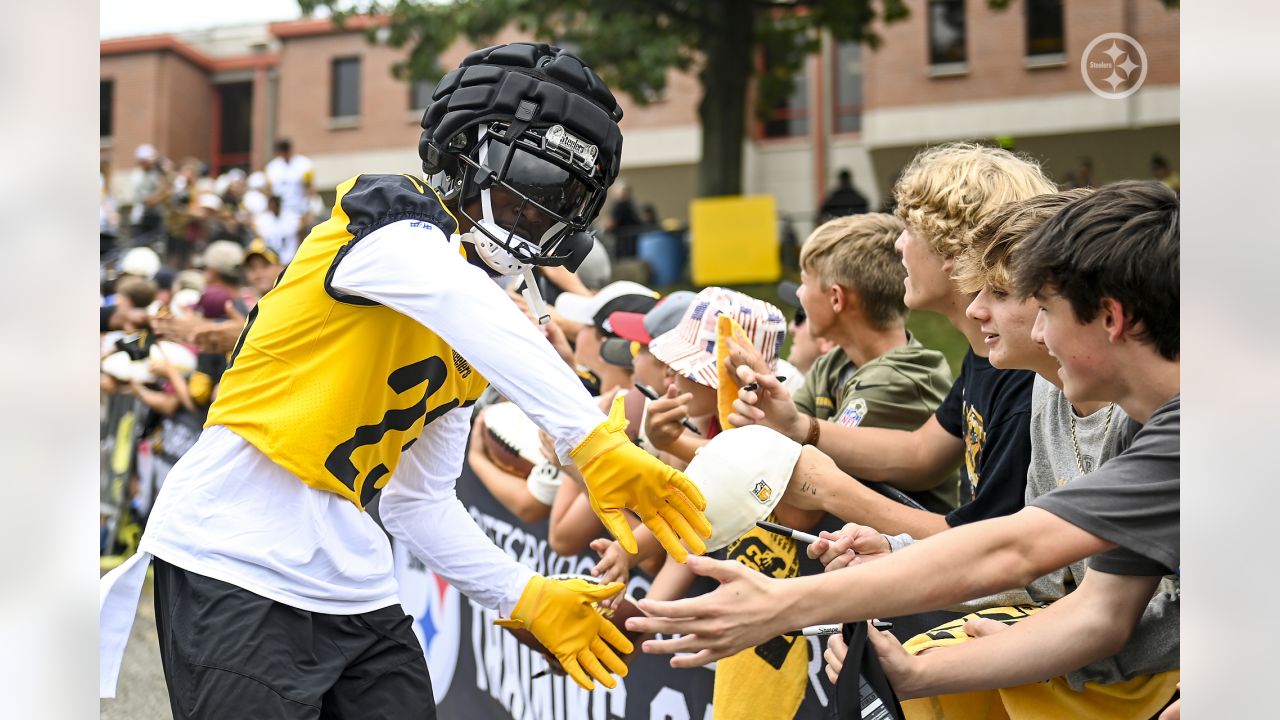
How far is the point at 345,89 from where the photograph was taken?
36.4m

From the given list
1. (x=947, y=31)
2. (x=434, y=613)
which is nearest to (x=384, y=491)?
(x=434, y=613)

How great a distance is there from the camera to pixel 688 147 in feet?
106

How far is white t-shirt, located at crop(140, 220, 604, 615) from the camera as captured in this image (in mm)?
2340

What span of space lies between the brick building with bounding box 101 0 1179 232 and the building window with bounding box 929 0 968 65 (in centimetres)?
3

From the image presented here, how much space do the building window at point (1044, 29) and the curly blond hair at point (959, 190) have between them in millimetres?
23104

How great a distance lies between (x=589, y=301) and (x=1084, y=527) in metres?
3.06

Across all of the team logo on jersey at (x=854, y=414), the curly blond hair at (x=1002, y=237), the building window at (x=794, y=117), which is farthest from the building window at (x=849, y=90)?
the curly blond hair at (x=1002, y=237)

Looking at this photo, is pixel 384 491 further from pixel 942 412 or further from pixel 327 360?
pixel 942 412

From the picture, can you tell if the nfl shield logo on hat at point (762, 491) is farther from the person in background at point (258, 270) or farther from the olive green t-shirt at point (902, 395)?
the person in background at point (258, 270)

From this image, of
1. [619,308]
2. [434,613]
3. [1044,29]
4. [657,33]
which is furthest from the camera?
[1044,29]

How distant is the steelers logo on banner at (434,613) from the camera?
520 centimetres

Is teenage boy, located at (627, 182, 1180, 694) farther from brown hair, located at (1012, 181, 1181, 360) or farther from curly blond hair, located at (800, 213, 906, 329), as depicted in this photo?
curly blond hair, located at (800, 213, 906, 329)

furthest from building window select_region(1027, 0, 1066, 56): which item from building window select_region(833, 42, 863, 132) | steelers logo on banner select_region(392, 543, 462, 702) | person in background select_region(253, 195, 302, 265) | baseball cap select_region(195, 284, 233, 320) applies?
steelers logo on banner select_region(392, 543, 462, 702)

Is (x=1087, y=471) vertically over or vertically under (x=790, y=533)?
over
